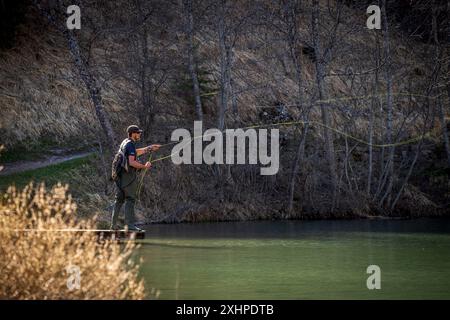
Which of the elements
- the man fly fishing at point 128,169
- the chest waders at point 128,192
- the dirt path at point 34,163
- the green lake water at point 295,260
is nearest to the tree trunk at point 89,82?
the dirt path at point 34,163

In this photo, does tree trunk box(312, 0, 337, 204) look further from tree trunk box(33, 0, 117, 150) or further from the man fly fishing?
the man fly fishing

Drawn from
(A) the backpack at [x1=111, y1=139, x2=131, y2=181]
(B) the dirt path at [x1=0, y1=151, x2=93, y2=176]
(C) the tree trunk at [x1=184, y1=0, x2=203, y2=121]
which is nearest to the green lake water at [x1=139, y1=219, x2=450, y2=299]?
(A) the backpack at [x1=111, y1=139, x2=131, y2=181]

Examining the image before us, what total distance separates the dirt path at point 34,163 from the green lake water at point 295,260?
16.3 ft

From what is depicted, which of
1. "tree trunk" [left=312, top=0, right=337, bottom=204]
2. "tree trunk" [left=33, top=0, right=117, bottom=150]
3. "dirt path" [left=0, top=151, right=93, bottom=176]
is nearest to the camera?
"tree trunk" [left=33, top=0, right=117, bottom=150]

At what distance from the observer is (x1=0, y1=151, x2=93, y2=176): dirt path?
96.3 ft

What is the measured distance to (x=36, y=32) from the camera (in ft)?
124

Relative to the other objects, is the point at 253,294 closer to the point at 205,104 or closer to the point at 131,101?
the point at 131,101

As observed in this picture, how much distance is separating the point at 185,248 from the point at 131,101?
13195 mm

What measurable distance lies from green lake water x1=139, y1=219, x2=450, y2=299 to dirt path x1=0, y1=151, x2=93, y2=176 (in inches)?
196

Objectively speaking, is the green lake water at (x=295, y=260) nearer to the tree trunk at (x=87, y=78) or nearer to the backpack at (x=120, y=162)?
the backpack at (x=120, y=162)

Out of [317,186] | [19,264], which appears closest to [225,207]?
[317,186]

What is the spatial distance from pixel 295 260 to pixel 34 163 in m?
13.7

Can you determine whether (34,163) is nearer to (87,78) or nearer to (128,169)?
(87,78)
